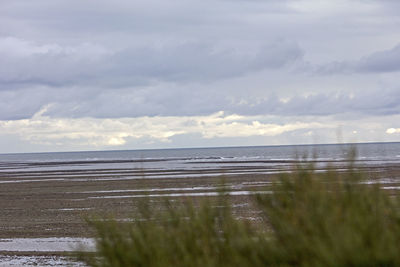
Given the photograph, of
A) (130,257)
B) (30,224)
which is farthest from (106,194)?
(130,257)

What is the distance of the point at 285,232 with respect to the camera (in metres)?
7.01

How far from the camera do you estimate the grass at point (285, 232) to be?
6340 mm

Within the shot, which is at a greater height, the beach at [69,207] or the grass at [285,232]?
the grass at [285,232]

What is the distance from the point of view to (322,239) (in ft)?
21.6

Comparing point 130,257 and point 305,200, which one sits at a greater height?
point 305,200

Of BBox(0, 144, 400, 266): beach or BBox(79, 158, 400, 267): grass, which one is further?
BBox(0, 144, 400, 266): beach

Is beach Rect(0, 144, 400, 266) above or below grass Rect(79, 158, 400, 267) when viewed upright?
below

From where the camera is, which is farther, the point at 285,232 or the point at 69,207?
the point at 69,207

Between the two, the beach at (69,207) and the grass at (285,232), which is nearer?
the grass at (285,232)

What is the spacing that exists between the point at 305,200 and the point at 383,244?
47.0 inches

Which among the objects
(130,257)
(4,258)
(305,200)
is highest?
(305,200)

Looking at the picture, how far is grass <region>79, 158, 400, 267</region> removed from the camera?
6340mm

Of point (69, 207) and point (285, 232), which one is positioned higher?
point (285, 232)

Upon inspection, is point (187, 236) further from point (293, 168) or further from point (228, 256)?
point (293, 168)
